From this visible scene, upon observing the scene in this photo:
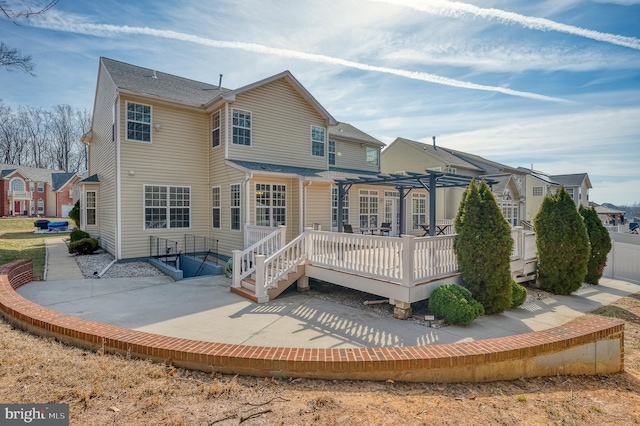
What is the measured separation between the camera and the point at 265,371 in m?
3.53

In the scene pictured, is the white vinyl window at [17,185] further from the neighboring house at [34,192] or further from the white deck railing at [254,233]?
the white deck railing at [254,233]

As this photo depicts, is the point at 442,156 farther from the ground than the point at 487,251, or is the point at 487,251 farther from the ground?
the point at 442,156

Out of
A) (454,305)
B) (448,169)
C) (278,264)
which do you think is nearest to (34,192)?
(278,264)

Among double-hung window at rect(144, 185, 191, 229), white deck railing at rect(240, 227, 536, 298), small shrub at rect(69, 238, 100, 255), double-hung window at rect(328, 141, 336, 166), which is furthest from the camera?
double-hung window at rect(328, 141, 336, 166)

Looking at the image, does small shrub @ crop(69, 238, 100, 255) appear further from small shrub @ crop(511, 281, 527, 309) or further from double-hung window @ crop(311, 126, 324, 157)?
small shrub @ crop(511, 281, 527, 309)

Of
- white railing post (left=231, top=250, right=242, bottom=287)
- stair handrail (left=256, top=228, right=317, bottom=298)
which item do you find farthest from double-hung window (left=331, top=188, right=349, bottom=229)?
white railing post (left=231, top=250, right=242, bottom=287)

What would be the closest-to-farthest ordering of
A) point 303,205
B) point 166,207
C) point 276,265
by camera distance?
point 276,265
point 166,207
point 303,205

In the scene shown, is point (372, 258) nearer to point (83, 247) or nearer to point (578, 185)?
point (83, 247)

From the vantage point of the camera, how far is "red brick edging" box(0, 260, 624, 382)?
11.5 ft

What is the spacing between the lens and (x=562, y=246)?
8945mm

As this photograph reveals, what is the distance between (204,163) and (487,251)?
11210 millimetres

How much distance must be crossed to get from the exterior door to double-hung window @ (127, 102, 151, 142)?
438 inches

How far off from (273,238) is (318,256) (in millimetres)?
1756

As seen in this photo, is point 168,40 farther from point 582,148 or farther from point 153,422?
point 582,148
